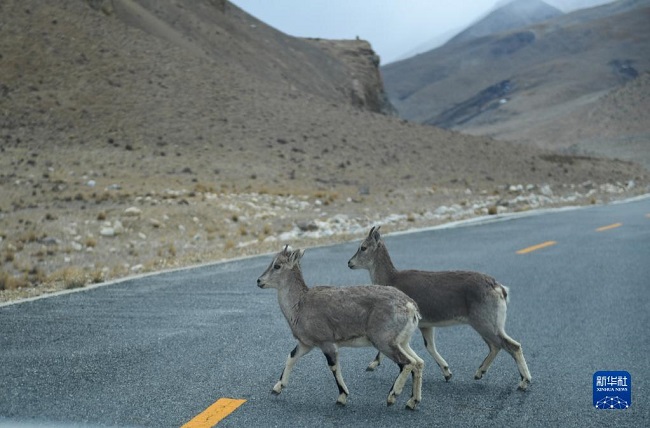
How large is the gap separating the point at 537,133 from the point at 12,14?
9850 centimetres

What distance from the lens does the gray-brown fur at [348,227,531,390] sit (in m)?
6.79

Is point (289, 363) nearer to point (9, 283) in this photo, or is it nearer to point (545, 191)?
point (9, 283)

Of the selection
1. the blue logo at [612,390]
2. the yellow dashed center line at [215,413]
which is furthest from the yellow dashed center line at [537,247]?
the yellow dashed center line at [215,413]

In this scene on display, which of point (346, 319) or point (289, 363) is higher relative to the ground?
point (346, 319)

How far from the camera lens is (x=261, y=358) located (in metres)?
8.41

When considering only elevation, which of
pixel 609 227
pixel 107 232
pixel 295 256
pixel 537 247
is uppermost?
pixel 295 256

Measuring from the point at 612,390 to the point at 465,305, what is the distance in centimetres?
149

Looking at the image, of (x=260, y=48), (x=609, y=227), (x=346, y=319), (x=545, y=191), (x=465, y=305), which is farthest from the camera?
(x=260, y=48)

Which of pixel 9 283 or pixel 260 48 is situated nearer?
pixel 9 283

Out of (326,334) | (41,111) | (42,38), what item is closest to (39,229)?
(326,334)

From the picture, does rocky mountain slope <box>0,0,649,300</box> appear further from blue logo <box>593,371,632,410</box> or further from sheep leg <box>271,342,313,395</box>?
blue logo <box>593,371,632,410</box>

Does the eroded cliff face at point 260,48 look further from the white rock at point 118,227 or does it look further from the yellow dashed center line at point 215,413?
the yellow dashed center line at point 215,413

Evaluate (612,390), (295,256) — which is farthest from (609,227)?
(295,256)

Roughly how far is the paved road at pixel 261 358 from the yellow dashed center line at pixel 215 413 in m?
0.08
